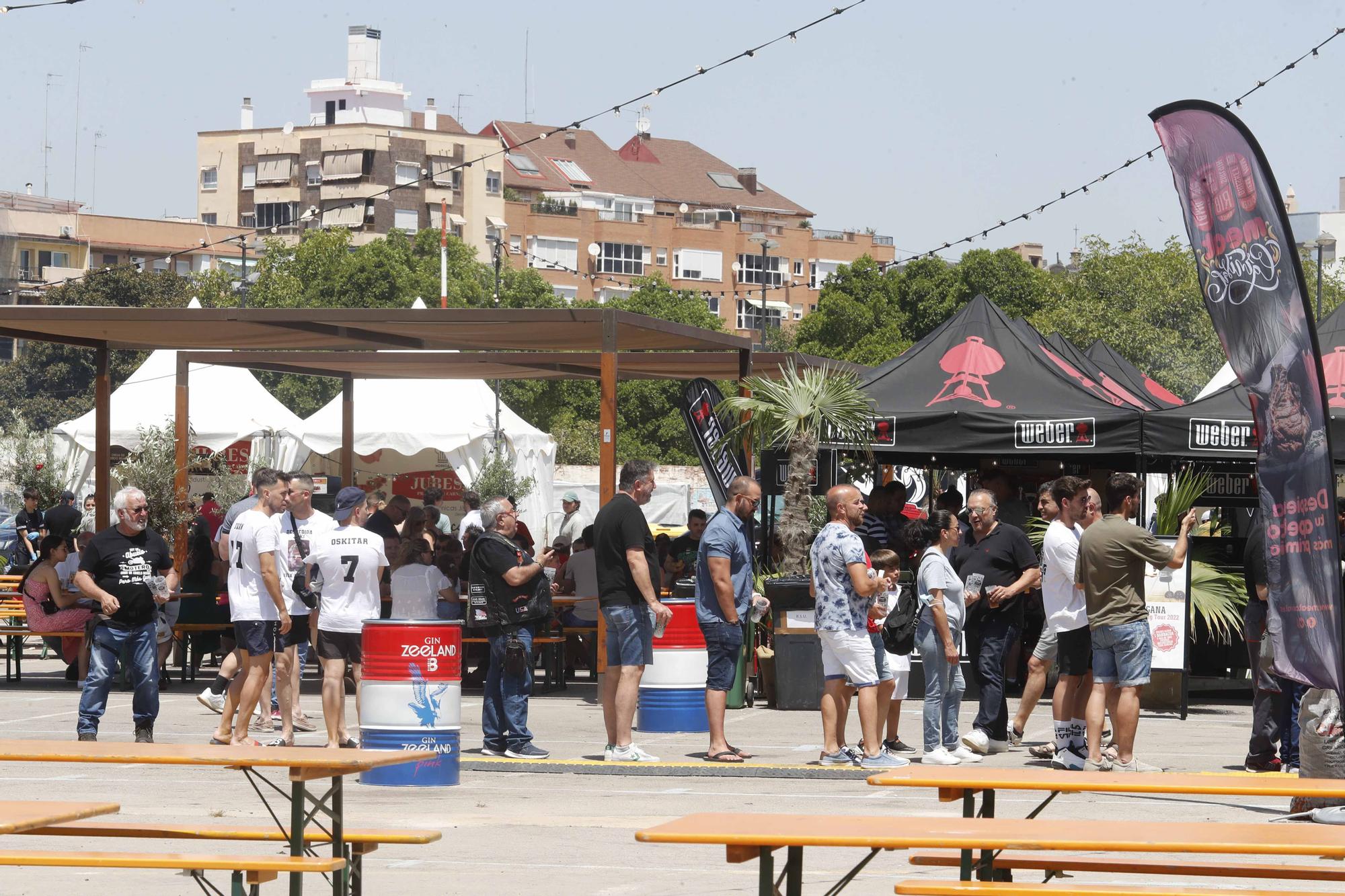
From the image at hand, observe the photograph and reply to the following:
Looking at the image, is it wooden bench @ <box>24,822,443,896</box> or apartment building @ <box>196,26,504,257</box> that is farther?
apartment building @ <box>196,26,504,257</box>

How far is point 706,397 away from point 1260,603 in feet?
23.6

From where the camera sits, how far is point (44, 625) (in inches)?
653

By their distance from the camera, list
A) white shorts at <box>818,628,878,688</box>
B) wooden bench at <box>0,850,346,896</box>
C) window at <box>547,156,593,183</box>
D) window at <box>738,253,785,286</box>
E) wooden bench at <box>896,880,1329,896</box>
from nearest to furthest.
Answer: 1. wooden bench at <box>896,880,1329,896</box>
2. wooden bench at <box>0,850,346,896</box>
3. white shorts at <box>818,628,878,688</box>
4. window at <box>738,253,785,286</box>
5. window at <box>547,156,593,183</box>

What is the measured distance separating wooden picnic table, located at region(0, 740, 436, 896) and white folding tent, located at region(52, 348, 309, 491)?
2119cm

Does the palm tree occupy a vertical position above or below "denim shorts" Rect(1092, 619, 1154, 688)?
above

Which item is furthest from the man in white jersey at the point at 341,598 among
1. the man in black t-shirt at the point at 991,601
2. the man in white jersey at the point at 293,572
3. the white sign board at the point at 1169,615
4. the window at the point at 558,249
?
the window at the point at 558,249

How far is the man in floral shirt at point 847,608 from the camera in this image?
443 inches

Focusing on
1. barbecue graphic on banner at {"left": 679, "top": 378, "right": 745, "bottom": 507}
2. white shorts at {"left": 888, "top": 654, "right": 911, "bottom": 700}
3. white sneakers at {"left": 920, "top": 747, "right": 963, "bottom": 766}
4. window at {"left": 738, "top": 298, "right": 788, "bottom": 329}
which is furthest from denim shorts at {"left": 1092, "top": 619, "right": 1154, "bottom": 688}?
window at {"left": 738, "top": 298, "right": 788, "bottom": 329}

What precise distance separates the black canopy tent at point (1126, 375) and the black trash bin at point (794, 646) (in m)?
5.53

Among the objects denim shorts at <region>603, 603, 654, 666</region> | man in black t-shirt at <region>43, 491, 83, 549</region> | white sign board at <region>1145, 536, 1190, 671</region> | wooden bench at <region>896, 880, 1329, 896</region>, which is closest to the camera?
wooden bench at <region>896, 880, 1329, 896</region>

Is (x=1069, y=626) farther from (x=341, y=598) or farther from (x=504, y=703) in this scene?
(x=341, y=598)

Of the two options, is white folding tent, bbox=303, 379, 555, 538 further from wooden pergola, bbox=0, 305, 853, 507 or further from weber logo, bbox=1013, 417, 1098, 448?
weber logo, bbox=1013, 417, 1098, 448

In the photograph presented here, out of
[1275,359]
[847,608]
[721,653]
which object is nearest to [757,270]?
[721,653]

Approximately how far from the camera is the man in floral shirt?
11258 millimetres
